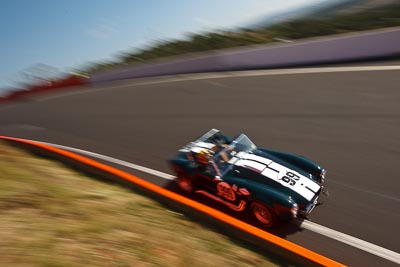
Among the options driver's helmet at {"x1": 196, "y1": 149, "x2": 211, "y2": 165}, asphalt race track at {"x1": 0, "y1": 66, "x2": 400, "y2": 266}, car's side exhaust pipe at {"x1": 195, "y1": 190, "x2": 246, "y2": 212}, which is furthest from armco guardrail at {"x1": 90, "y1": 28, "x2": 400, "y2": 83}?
car's side exhaust pipe at {"x1": 195, "y1": 190, "x2": 246, "y2": 212}

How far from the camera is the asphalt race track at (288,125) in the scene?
18.7ft

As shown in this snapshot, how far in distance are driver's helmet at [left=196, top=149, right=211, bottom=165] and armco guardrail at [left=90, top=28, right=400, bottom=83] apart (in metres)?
8.24

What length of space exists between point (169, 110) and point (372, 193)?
6.67m

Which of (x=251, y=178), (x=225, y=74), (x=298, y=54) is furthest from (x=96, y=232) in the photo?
Result: (x=298, y=54)

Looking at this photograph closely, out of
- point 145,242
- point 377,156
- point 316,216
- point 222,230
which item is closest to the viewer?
point 145,242

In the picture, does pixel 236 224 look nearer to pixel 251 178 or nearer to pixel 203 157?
pixel 251 178

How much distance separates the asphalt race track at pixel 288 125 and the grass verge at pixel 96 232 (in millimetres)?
1412

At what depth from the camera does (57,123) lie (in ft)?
38.6

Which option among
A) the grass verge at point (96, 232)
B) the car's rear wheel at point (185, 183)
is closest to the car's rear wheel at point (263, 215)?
the grass verge at point (96, 232)

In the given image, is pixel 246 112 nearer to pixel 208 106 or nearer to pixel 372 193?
pixel 208 106

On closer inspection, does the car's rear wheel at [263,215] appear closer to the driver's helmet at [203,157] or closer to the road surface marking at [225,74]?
the driver's helmet at [203,157]

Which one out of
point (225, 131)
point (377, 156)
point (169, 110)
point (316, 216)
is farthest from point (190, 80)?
point (316, 216)

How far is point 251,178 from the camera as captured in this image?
6.12m

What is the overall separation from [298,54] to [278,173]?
8.55 meters
